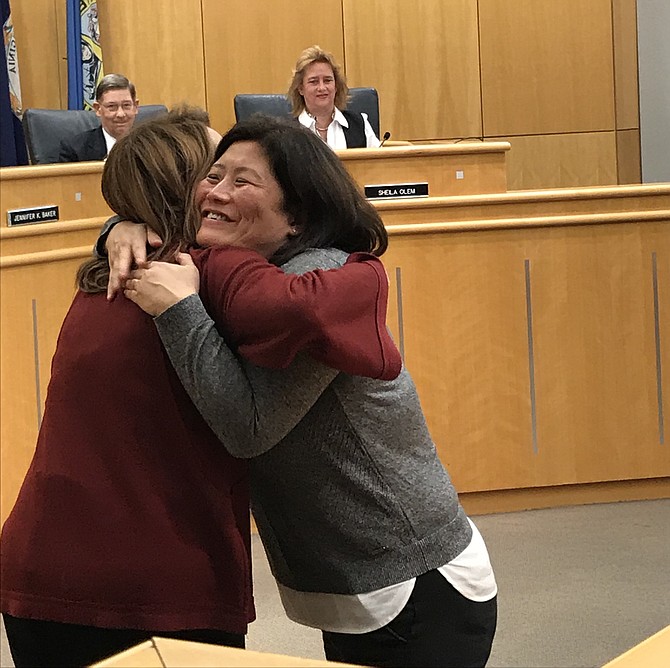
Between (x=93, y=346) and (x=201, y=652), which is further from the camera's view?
(x=93, y=346)

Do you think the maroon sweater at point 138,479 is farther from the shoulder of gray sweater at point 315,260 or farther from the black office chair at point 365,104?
the black office chair at point 365,104

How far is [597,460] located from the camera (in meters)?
3.72

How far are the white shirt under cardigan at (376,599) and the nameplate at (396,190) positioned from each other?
2.47 m

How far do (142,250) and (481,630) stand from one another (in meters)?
0.56

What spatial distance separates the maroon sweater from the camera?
115cm

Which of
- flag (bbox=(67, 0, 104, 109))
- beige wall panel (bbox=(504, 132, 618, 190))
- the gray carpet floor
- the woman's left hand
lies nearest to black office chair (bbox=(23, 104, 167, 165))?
flag (bbox=(67, 0, 104, 109))

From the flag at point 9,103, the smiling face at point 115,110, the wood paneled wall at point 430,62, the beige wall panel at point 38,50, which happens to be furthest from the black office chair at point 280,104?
the beige wall panel at point 38,50

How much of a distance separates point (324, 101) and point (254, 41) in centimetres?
219

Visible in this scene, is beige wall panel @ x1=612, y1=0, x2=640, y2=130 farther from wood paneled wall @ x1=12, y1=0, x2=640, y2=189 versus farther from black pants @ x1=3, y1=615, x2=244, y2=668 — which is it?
black pants @ x1=3, y1=615, x2=244, y2=668

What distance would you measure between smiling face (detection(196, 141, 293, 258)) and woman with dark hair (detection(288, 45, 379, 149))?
367 centimetres

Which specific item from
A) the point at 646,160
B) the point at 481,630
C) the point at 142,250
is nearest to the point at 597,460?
the point at 481,630

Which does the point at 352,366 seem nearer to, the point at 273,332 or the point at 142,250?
the point at 273,332

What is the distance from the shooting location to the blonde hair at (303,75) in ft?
16.0

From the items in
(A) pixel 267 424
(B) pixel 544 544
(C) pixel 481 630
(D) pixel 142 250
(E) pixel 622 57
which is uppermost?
(E) pixel 622 57
